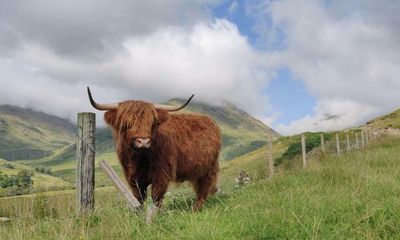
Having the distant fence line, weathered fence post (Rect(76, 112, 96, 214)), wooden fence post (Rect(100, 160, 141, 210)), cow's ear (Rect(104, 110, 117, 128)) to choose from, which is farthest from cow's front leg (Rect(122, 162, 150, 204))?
the distant fence line

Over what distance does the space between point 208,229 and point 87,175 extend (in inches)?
92.0

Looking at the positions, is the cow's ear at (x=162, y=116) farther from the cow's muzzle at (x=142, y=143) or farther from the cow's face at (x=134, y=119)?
the cow's muzzle at (x=142, y=143)

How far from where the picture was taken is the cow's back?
8102mm

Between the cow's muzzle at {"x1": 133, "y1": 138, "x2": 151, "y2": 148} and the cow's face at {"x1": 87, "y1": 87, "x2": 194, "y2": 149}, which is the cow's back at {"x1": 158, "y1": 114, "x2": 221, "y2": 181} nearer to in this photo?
the cow's face at {"x1": 87, "y1": 87, "x2": 194, "y2": 149}

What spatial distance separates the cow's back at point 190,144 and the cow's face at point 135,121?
0.78m

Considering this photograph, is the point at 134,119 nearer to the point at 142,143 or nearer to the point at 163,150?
the point at 142,143

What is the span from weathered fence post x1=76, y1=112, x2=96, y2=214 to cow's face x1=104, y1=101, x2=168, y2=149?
2.30 ft

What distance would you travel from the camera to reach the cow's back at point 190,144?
A: 8102mm

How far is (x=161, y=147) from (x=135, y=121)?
113cm

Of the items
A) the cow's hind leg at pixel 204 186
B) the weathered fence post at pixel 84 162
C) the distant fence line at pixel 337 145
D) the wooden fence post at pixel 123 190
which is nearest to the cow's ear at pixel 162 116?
the weathered fence post at pixel 84 162

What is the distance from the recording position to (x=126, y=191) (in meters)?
5.53

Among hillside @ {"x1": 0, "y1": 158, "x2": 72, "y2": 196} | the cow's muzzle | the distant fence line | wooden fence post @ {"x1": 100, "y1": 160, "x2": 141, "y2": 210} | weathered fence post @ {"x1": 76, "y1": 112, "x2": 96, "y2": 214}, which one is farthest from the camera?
the distant fence line

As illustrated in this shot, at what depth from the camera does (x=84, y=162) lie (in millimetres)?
6141

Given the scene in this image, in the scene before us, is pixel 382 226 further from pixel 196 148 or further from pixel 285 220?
pixel 196 148
